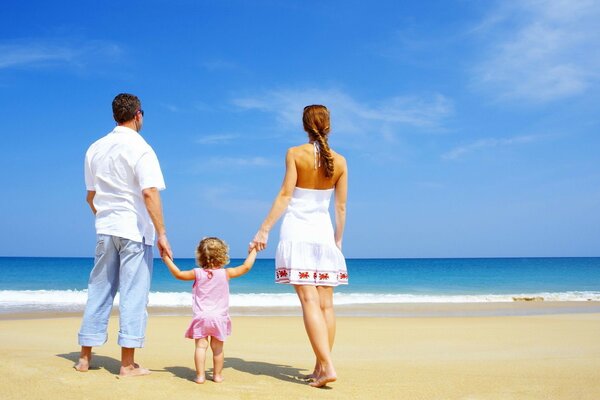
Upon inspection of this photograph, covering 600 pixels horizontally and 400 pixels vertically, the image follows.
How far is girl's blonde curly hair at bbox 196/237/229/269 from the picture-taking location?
13.3 ft

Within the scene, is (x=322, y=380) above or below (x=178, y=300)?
above

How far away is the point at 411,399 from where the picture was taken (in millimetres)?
3736

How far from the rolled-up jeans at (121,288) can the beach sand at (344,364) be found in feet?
1.03

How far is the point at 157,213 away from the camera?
3.87 m

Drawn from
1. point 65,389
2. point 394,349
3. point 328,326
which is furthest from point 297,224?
point 394,349

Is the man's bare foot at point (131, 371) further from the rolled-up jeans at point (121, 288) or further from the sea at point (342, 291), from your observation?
the sea at point (342, 291)

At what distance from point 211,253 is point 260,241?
1.27 feet

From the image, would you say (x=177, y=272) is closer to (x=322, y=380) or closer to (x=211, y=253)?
(x=211, y=253)

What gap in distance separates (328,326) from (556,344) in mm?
4226

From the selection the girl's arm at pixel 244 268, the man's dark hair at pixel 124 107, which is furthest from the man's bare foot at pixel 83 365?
the man's dark hair at pixel 124 107

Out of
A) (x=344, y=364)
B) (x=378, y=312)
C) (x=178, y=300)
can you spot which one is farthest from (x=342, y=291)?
(x=344, y=364)

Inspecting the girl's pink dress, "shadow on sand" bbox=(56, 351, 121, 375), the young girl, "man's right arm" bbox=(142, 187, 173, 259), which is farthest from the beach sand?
"man's right arm" bbox=(142, 187, 173, 259)

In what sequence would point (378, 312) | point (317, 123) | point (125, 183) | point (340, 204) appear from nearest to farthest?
point (125, 183)
point (317, 123)
point (340, 204)
point (378, 312)

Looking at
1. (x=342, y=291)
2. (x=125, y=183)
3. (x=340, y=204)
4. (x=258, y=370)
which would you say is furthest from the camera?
(x=342, y=291)
